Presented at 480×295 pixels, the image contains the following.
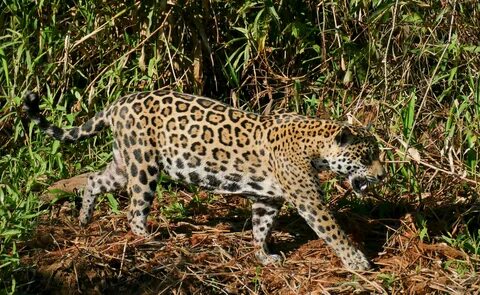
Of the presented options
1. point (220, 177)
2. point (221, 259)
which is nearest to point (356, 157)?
point (220, 177)

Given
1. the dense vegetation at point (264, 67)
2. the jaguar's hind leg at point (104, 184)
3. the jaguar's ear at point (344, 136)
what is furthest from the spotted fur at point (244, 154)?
the dense vegetation at point (264, 67)

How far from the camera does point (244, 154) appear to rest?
8031mm

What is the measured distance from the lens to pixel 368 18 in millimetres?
9273

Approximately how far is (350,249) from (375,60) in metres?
2.52

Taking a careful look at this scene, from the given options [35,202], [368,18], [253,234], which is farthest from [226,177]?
[368,18]

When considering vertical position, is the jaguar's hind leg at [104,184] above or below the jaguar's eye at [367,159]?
below

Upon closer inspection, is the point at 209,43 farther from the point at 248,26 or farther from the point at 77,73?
the point at 77,73

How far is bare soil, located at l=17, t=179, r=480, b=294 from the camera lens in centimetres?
754

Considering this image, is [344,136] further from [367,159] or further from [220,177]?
[220,177]

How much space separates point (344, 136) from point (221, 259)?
1.35m

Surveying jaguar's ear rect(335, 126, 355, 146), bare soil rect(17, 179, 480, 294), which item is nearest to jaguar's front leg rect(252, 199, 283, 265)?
bare soil rect(17, 179, 480, 294)

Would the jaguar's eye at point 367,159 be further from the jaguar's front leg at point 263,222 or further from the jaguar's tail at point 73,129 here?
the jaguar's tail at point 73,129

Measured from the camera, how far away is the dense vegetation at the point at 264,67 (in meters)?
9.03

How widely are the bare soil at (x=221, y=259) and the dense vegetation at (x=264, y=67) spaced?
2.07ft
